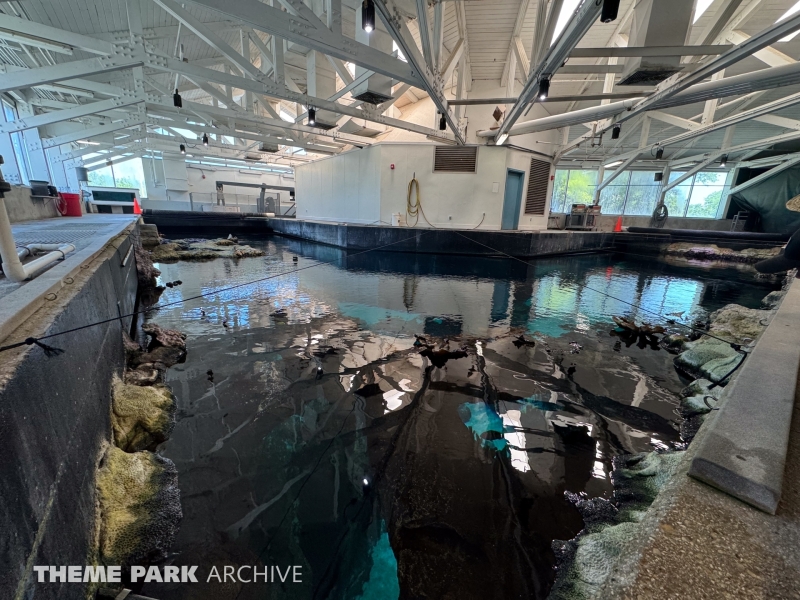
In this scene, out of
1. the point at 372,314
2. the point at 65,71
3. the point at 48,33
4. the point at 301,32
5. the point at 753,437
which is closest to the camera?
the point at 753,437

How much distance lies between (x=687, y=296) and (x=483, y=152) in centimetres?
736

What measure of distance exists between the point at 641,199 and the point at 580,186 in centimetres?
381

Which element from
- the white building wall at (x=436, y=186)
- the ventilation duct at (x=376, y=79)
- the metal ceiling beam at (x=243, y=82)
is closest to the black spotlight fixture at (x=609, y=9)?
the ventilation duct at (x=376, y=79)

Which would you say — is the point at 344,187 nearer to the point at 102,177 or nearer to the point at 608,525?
the point at 608,525

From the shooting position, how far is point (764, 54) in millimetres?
6637

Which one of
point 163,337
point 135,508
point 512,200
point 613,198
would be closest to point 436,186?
point 512,200

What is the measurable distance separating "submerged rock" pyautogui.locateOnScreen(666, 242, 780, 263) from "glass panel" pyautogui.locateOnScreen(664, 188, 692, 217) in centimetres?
983

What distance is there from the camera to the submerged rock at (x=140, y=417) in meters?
2.12

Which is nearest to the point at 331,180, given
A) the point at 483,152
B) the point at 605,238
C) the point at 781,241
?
the point at 483,152

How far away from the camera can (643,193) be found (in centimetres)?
2162

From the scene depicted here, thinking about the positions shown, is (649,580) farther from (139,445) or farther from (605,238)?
(605,238)

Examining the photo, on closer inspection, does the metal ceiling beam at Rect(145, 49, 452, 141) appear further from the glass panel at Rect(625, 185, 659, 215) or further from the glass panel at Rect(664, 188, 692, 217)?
the glass panel at Rect(664, 188, 692, 217)

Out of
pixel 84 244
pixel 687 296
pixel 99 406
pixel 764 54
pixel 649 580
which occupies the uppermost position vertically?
pixel 764 54

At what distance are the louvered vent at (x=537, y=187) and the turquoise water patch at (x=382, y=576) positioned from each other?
12965 mm
